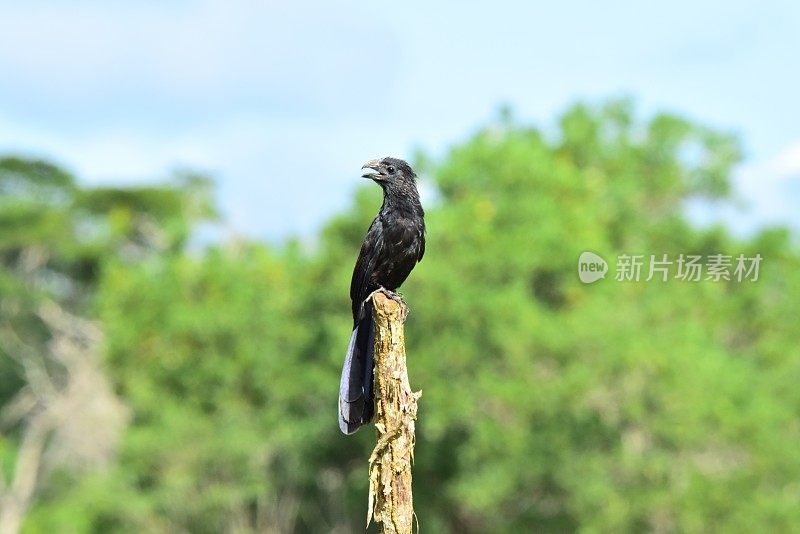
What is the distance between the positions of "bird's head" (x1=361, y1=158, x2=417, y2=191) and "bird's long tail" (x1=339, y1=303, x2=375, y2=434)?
1.23 metres

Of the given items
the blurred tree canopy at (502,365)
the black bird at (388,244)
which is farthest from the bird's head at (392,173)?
the blurred tree canopy at (502,365)

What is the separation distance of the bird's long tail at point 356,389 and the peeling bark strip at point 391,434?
0.63ft

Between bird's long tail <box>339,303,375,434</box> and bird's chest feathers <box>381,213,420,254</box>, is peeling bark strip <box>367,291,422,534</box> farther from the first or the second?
bird's chest feathers <box>381,213,420,254</box>

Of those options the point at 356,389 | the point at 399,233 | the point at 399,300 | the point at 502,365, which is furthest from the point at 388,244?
the point at 502,365

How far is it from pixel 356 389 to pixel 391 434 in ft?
1.23

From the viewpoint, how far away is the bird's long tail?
219 inches

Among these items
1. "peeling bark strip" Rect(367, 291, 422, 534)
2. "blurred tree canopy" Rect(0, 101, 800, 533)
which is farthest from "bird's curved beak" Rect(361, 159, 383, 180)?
"blurred tree canopy" Rect(0, 101, 800, 533)

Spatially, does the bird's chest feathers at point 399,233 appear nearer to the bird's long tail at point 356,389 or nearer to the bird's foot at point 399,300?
the bird's foot at point 399,300

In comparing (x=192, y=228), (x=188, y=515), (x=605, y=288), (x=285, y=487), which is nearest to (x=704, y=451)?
(x=605, y=288)

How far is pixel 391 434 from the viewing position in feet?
17.5

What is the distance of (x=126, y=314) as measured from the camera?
24547mm

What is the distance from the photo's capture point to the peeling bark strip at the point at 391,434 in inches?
210

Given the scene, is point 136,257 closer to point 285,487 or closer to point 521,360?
point 285,487

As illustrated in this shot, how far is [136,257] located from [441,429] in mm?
18673
